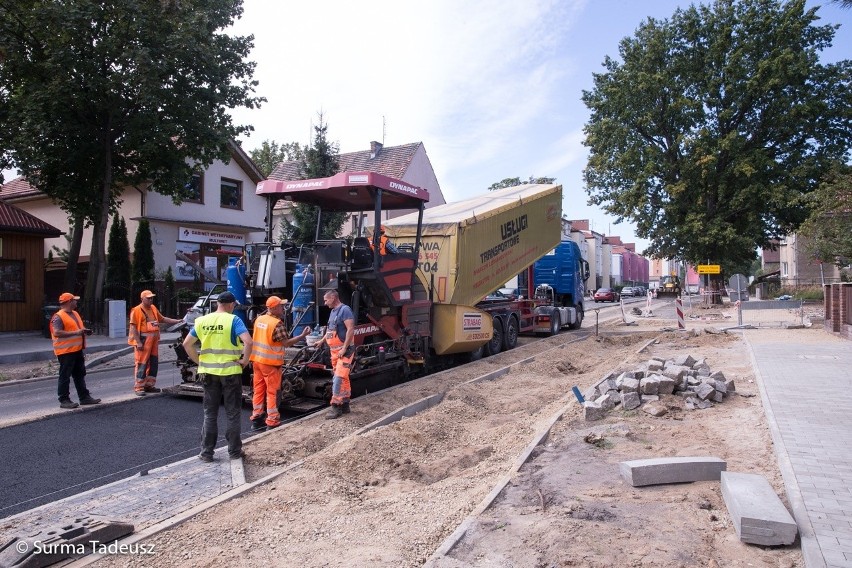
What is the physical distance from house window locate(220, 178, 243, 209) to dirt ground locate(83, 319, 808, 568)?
20919mm

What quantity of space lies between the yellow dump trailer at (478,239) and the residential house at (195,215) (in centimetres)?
1355

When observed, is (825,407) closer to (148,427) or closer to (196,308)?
(148,427)

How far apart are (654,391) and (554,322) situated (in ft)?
34.1

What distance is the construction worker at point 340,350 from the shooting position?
24.3ft

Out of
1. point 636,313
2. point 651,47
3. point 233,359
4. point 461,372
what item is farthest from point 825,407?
point 651,47

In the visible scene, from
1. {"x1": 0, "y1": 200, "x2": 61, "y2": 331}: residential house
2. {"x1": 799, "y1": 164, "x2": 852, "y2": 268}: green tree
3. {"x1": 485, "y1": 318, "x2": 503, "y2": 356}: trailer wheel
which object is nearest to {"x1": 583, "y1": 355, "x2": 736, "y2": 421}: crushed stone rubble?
{"x1": 485, "y1": 318, "x2": 503, "y2": 356}: trailer wheel

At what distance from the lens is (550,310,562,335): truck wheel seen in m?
17.6

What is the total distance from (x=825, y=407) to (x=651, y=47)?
104ft

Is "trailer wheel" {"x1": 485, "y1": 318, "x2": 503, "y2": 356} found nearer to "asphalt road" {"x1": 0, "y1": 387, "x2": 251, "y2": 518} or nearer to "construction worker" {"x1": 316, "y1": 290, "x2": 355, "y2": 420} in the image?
"construction worker" {"x1": 316, "y1": 290, "x2": 355, "y2": 420}

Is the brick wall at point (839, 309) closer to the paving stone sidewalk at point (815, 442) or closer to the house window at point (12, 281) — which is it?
the paving stone sidewalk at point (815, 442)

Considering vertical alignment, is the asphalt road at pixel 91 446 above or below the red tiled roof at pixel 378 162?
below

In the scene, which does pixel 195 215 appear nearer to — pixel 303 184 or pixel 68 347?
pixel 303 184

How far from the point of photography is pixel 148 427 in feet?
23.9

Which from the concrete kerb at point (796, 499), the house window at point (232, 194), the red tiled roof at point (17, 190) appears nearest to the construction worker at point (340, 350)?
the concrete kerb at point (796, 499)
